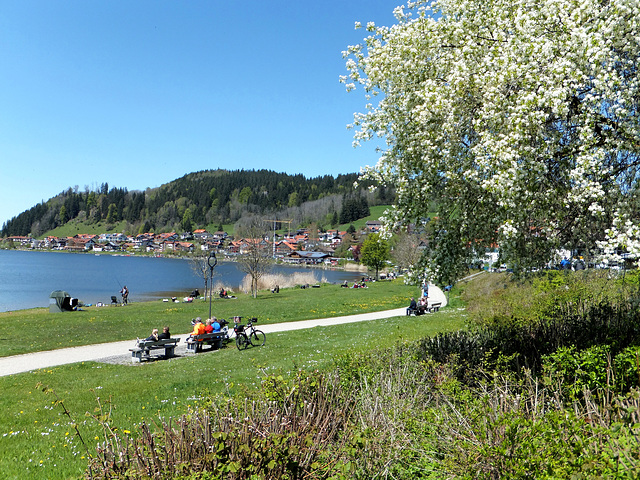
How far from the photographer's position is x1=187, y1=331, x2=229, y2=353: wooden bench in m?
15.4

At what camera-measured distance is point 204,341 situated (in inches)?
616

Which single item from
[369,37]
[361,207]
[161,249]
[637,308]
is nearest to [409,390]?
[637,308]

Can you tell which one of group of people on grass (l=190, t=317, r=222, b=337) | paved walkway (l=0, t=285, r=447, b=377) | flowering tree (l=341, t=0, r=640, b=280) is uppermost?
flowering tree (l=341, t=0, r=640, b=280)

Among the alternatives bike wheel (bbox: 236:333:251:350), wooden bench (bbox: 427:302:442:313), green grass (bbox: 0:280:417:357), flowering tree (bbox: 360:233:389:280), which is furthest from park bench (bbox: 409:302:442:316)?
flowering tree (bbox: 360:233:389:280)

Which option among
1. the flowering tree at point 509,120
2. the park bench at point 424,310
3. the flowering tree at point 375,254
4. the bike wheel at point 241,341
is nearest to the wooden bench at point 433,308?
the park bench at point 424,310

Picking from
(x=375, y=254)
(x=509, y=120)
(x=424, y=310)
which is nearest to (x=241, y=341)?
(x=509, y=120)

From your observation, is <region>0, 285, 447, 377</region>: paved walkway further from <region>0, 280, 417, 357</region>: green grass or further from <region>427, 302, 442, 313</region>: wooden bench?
<region>427, 302, 442, 313</region>: wooden bench

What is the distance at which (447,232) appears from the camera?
29.3 feet

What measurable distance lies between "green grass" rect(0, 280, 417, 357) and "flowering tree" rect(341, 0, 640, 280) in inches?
555

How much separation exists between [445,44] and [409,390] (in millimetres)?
5711

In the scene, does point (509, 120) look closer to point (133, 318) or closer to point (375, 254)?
point (133, 318)

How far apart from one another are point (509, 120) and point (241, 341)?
11325 millimetres

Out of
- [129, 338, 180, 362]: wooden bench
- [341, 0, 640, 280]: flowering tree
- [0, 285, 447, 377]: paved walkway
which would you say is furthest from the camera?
[129, 338, 180, 362]: wooden bench

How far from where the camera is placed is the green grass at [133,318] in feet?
57.5
